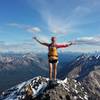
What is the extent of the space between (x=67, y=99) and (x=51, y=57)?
1156 cm

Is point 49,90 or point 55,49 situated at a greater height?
point 55,49

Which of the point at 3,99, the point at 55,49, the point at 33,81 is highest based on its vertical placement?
the point at 55,49

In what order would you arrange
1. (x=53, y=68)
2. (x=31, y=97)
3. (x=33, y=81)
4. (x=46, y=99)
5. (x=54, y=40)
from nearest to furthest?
1. (x=54, y=40)
2. (x=53, y=68)
3. (x=46, y=99)
4. (x=31, y=97)
5. (x=33, y=81)

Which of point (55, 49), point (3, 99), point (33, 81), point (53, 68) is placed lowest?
point (3, 99)

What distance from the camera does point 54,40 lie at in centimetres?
2959

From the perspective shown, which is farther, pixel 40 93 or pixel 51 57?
pixel 40 93

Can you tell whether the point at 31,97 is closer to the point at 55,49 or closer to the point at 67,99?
the point at 67,99

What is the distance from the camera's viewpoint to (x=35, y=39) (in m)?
29.6

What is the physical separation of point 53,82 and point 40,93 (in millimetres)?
2585

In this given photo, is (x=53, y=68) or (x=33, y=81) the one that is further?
(x=33, y=81)

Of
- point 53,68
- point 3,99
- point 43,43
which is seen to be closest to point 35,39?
point 43,43

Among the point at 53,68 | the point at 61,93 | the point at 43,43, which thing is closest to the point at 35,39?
the point at 43,43

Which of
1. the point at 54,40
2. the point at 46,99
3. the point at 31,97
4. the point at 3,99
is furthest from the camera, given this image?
the point at 3,99

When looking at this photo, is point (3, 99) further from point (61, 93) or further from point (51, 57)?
point (51, 57)
